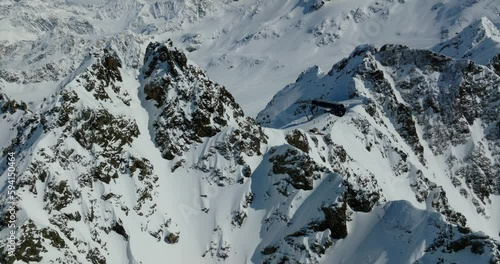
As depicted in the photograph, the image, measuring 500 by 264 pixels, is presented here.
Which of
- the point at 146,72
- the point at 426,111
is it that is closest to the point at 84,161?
the point at 146,72

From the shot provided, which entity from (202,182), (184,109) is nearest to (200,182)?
(202,182)

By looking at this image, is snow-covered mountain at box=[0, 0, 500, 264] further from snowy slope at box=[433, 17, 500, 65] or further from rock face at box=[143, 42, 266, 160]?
snowy slope at box=[433, 17, 500, 65]

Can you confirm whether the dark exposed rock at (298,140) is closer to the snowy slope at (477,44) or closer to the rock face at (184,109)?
the rock face at (184,109)

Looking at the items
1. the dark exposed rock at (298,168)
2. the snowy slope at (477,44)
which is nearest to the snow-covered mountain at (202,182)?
the dark exposed rock at (298,168)

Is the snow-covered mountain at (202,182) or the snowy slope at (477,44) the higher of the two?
the snowy slope at (477,44)

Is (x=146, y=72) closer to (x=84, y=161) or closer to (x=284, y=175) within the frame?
(x=84, y=161)

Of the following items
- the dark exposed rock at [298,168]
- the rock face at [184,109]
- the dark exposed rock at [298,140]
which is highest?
the rock face at [184,109]

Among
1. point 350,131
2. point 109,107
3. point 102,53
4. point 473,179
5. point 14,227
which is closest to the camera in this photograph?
point 14,227

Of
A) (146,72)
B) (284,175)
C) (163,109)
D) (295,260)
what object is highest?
A: (146,72)

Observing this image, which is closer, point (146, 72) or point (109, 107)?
point (109, 107)
